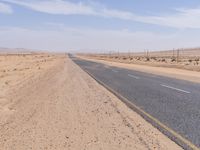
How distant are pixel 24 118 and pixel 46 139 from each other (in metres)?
2.72

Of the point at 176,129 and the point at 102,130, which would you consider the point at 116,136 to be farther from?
the point at 176,129

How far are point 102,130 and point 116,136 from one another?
68 centimetres

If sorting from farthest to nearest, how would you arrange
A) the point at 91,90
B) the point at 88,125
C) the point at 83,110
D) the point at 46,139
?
the point at 91,90
the point at 83,110
the point at 88,125
the point at 46,139

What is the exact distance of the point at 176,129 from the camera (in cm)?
804

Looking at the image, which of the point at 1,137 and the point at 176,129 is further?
the point at 176,129

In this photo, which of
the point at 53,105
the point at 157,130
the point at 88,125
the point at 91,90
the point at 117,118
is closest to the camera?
the point at 157,130

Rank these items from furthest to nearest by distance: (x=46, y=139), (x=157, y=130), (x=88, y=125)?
1. (x=88, y=125)
2. (x=157, y=130)
3. (x=46, y=139)

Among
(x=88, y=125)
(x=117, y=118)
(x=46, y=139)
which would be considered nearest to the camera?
(x=46, y=139)

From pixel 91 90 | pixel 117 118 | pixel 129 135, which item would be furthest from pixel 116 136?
pixel 91 90

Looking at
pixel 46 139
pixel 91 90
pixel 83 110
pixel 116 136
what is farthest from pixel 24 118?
pixel 91 90

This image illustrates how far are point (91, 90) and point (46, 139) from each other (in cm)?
934

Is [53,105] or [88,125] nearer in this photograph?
[88,125]

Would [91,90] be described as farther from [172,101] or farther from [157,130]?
[157,130]

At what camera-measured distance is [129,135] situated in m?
7.61
